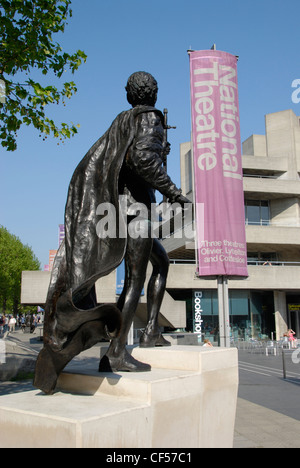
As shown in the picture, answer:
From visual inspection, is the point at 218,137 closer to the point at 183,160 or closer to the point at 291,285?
the point at 291,285

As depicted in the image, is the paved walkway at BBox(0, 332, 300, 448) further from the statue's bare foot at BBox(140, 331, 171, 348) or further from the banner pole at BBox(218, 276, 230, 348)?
the banner pole at BBox(218, 276, 230, 348)

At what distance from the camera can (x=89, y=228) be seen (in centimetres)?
310

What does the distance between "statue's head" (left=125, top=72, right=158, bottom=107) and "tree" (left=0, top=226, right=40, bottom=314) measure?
4865cm

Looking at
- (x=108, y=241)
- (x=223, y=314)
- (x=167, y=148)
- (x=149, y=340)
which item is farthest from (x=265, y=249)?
(x=108, y=241)

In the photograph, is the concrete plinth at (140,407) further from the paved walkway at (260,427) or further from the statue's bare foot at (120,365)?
the paved walkway at (260,427)

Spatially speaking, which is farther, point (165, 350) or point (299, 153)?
point (299, 153)

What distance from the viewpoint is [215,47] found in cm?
2323

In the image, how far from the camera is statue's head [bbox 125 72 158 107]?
3.72m

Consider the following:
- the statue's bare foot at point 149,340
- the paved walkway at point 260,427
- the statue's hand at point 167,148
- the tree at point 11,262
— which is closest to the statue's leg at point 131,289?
the statue's bare foot at point 149,340

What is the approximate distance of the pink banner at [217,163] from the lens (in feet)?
71.3

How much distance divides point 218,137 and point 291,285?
15.7 metres

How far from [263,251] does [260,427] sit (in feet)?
105
